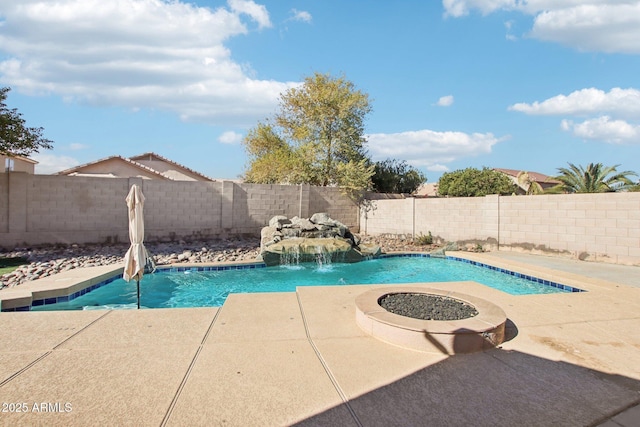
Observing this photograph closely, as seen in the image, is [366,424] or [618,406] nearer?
[366,424]

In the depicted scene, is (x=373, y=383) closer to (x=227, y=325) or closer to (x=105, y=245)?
(x=227, y=325)

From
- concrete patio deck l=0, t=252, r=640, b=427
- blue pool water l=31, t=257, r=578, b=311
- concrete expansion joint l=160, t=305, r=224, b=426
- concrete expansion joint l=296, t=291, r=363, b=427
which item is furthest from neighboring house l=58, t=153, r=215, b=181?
concrete expansion joint l=296, t=291, r=363, b=427

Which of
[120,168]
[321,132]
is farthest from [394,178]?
[120,168]

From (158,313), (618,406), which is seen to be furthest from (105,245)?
(618,406)

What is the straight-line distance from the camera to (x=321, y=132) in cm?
1781

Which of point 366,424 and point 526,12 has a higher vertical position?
point 526,12

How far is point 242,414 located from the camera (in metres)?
2.39

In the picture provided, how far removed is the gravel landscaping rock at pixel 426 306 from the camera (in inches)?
157

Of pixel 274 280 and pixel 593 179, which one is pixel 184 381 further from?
pixel 593 179

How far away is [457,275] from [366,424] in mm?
7528

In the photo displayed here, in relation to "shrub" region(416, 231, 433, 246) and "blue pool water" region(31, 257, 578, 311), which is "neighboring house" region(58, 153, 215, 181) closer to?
"blue pool water" region(31, 257, 578, 311)

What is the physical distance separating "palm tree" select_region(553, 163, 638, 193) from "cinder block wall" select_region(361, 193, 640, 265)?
10003 millimetres

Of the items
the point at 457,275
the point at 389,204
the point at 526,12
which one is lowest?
the point at 457,275

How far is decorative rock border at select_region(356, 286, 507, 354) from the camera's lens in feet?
11.2
